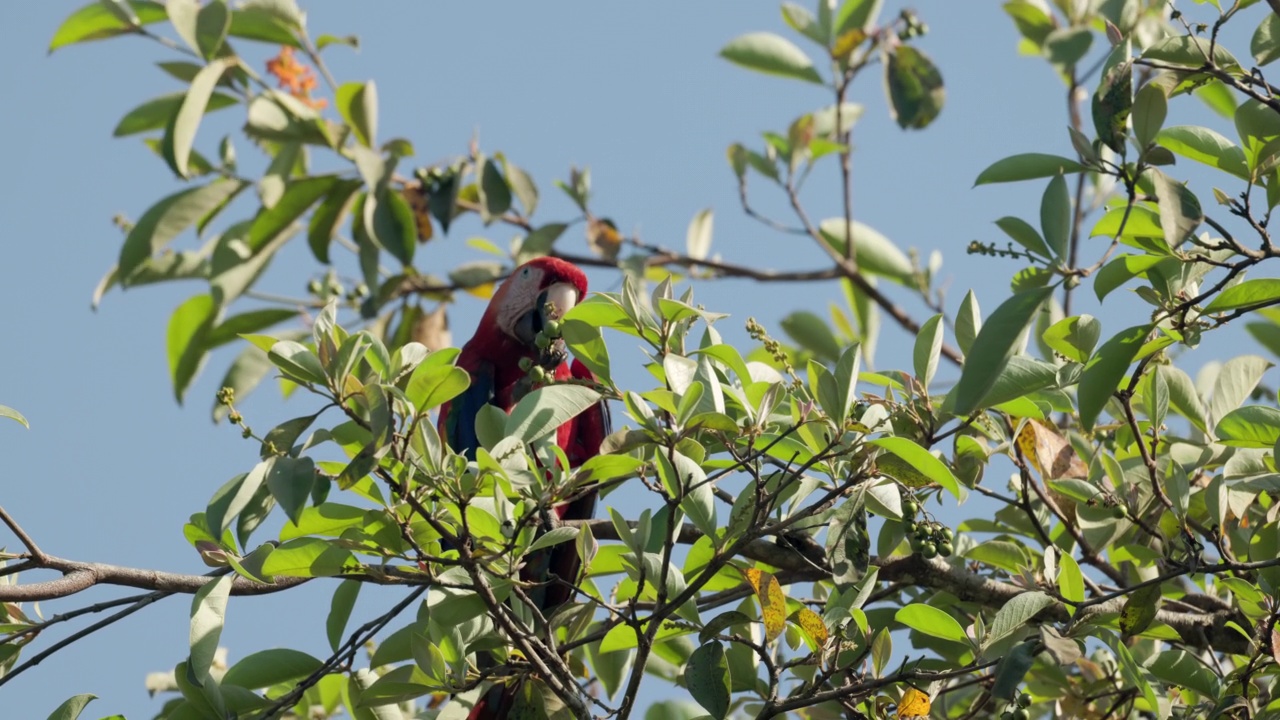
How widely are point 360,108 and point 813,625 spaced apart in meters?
1.63

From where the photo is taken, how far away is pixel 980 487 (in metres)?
1.85

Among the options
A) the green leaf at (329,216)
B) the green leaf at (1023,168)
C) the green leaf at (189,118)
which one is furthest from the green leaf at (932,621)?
the green leaf at (329,216)

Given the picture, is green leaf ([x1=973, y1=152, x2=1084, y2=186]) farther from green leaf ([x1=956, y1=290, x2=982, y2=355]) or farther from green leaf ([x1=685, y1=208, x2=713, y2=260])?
green leaf ([x1=685, y1=208, x2=713, y2=260])

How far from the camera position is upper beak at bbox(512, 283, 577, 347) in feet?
9.84

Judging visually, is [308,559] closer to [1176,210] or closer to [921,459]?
[921,459]

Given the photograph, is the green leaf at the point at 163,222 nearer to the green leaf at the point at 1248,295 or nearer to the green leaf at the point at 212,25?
the green leaf at the point at 212,25

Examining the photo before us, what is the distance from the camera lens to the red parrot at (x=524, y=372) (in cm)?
264

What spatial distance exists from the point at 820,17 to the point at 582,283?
35.9 inches

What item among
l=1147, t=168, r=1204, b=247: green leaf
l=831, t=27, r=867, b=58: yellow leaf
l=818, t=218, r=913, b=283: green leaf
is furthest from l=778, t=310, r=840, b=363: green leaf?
l=1147, t=168, r=1204, b=247: green leaf

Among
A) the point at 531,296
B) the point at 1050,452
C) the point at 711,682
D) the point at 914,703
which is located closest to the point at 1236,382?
the point at 1050,452

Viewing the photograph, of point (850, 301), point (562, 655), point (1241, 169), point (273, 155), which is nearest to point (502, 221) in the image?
point (273, 155)

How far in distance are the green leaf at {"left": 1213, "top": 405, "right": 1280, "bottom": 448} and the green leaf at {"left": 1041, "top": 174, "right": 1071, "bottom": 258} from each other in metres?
0.32

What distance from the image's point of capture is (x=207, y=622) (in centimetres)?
156

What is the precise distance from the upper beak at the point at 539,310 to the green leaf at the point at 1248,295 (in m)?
1.61
